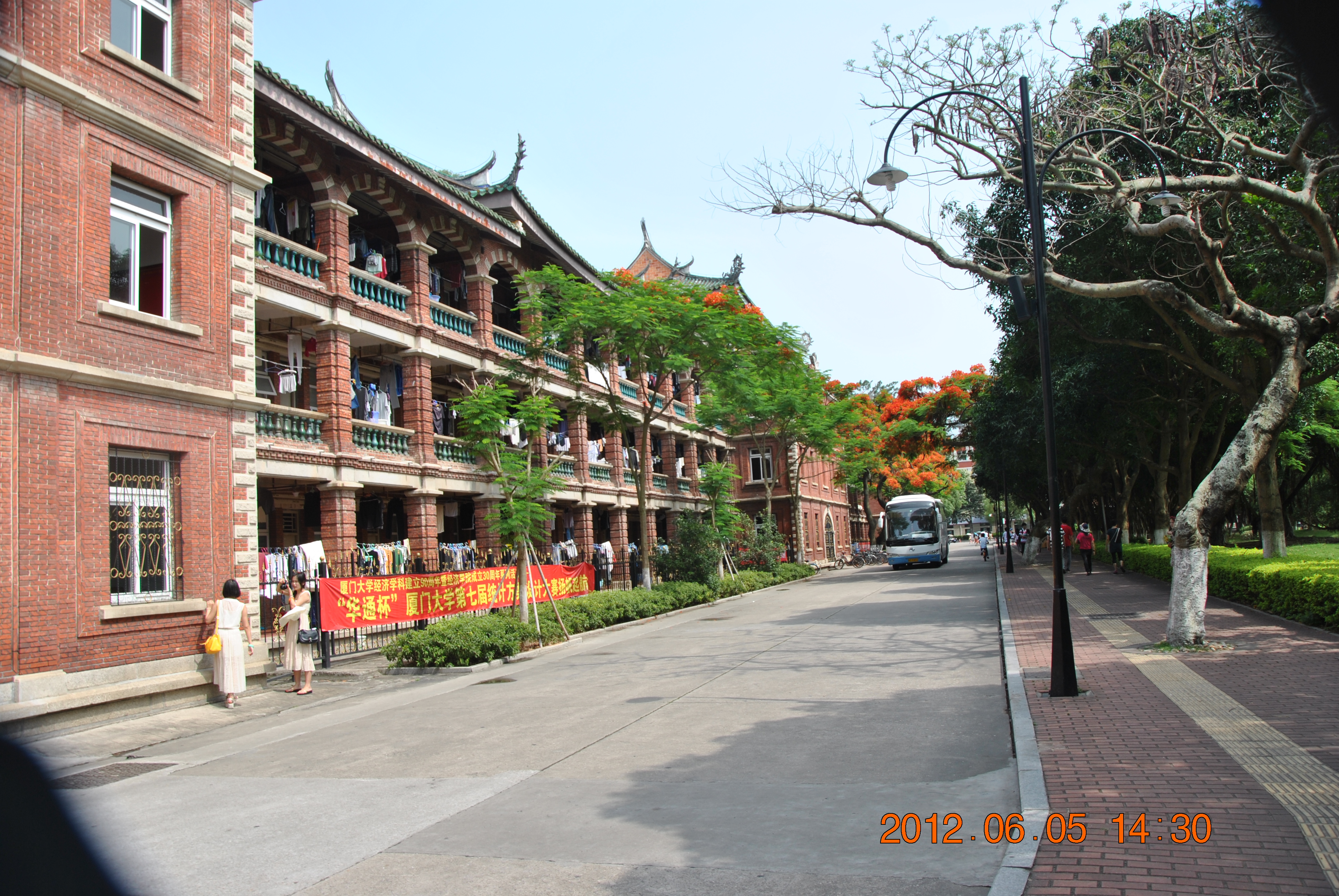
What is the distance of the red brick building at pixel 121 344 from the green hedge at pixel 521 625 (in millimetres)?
3093

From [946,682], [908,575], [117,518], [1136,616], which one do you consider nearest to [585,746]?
[946,682]

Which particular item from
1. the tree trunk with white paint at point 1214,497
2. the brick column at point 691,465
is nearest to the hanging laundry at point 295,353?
the tree trunk with white paint at point 1214,497

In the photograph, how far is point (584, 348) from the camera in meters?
27.8

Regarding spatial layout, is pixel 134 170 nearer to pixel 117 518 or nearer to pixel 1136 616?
pixel 117 518

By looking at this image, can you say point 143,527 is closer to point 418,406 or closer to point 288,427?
point 288,427

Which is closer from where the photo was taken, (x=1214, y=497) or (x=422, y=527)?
(x=1214, y=497)

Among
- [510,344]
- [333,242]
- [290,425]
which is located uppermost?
[333,242]

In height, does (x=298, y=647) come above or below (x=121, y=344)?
below

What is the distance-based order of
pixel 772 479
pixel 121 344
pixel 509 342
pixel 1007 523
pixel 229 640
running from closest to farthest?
1. pixel 121 344
2. pixel 229 640
3. pixel 509 342
4. pixel 1007 523
5. pixel 772 479

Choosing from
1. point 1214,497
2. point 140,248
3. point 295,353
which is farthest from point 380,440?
point 1214,497

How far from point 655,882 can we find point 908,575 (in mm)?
35664

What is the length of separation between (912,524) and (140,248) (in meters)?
37.7

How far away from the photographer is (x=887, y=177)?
1197cm

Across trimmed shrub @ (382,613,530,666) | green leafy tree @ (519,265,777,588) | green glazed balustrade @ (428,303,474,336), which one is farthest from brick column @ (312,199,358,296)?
trimmed shrub @ (382,613,530,666)
